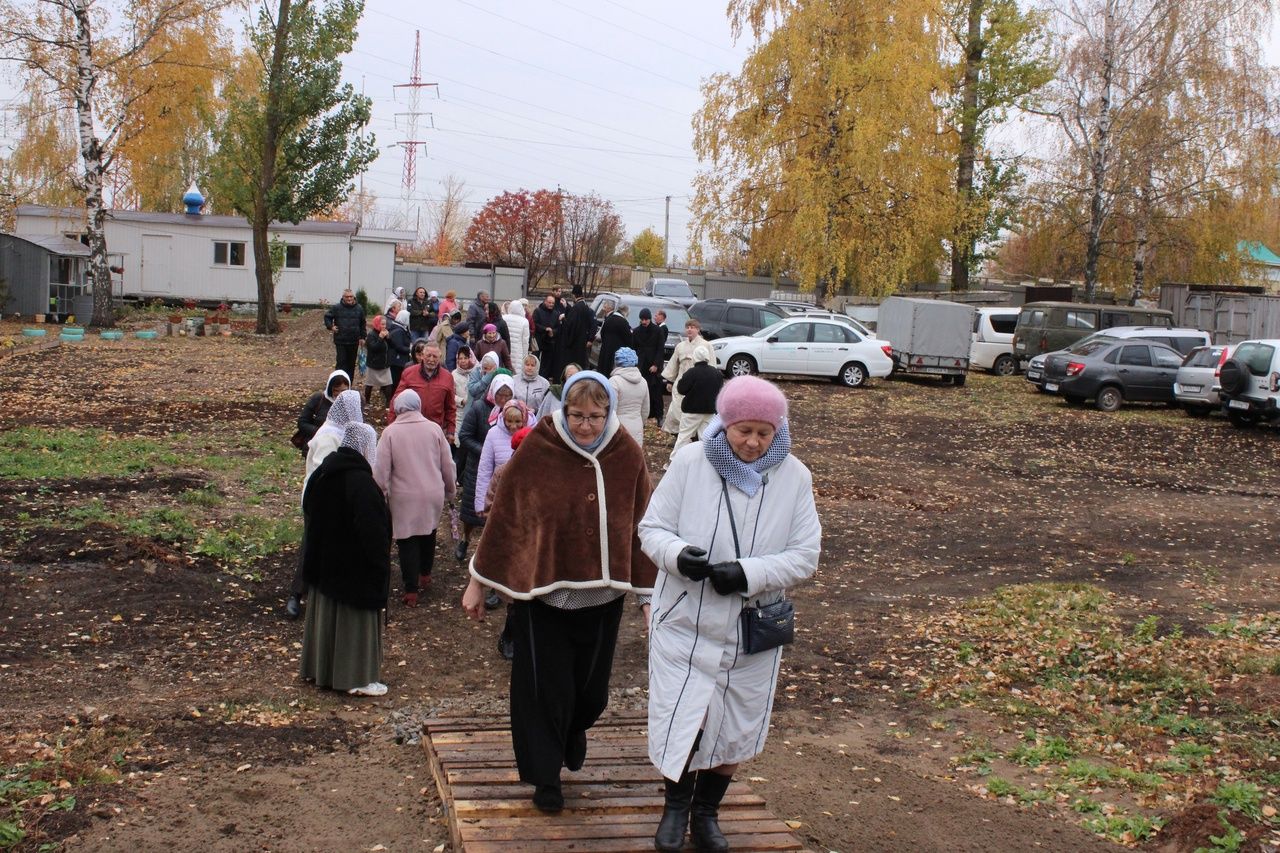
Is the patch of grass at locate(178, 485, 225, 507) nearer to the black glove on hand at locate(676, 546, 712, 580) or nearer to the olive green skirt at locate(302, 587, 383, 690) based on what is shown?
the olive green skirt at locate(302, 587, 383, 690)

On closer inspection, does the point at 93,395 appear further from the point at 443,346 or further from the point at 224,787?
the point at 224,787

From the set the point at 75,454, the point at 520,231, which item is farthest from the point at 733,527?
the point at 520,231

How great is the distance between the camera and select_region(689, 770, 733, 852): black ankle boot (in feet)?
14.2

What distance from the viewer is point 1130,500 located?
15031 mm

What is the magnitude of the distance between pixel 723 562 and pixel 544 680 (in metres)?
1.04

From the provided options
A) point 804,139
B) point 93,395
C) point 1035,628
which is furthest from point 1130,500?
point 804,139

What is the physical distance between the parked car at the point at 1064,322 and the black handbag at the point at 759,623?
2668 centimetres

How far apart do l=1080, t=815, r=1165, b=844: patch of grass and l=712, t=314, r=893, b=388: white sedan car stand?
1995cm

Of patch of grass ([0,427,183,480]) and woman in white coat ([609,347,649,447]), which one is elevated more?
woman in white coat ([609,347,649,447])

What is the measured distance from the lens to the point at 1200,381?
23.1 m

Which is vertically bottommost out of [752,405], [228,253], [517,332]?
[517,332]

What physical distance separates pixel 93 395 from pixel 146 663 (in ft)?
42.1

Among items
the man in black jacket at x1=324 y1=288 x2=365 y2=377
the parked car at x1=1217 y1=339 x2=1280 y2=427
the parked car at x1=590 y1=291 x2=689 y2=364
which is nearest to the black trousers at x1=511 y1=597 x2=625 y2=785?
A: the man in black jacket at x1=324 y1=288 x2=365 y2=377

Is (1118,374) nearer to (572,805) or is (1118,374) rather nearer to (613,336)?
(613,336)
